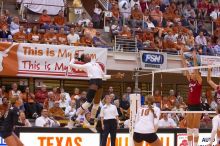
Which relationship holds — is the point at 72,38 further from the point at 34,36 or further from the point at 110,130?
the point at 110,130

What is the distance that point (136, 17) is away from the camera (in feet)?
86.1

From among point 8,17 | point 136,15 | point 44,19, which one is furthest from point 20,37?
point 136,15

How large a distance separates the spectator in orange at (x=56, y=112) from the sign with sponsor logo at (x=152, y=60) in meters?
5.19

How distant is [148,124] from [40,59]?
842 centimetres

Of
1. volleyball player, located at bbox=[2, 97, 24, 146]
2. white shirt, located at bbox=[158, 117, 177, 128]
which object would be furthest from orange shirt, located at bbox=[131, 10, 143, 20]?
volleyball player, located at bbox=[2, 97, 24, 146]

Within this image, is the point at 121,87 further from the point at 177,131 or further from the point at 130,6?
the point at 177,131

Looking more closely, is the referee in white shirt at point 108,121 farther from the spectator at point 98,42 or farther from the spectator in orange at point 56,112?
the spectator at point 98,42

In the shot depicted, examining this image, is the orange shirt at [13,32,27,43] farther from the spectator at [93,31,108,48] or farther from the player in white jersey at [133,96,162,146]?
the player in white jersey at [133,96,162,146]

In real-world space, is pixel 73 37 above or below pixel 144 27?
below

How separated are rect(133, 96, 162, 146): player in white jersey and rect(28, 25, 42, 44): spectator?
8.49m

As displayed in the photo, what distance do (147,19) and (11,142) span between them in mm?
13750

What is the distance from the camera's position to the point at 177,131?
1830 centimetres

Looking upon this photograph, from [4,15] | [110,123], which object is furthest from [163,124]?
[4,15]

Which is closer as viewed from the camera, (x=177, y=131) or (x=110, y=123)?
(x=110, y=123)
